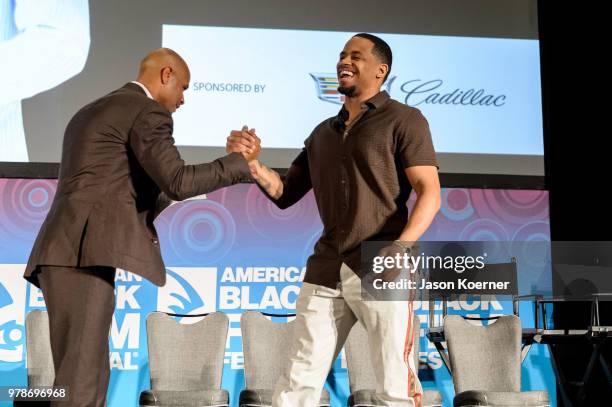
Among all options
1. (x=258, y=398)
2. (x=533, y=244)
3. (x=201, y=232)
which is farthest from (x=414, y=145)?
(x=533, y=244)

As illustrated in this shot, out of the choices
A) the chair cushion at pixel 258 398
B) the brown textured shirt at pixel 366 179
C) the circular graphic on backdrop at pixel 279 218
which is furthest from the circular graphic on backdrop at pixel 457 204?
the brown textured shirt at pixel 366 179

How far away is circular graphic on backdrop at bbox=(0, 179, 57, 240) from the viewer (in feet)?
15.4

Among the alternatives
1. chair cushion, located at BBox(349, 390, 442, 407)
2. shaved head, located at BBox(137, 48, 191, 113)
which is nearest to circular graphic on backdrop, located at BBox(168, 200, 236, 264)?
chair cushion, located at BBox(349, 390, 442, 407)

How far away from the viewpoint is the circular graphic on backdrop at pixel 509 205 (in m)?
4.96

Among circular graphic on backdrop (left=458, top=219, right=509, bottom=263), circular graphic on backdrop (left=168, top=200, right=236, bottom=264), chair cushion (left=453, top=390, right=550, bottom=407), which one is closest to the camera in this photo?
chair cushion (left=453, top=390, right=550, bottom=407)

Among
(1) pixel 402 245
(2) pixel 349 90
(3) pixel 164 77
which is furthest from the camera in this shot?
(3) pixel 164 77

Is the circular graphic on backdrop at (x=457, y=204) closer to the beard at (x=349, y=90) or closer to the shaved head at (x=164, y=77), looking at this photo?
the beard at (x=349, y=90)

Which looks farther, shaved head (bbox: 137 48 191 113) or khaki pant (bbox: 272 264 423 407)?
shaved head (bbox: 137 48 191 113)

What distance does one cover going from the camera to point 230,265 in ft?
15.8

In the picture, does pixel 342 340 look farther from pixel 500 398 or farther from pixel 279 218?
pixel 279 218

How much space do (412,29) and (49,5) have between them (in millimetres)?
2600

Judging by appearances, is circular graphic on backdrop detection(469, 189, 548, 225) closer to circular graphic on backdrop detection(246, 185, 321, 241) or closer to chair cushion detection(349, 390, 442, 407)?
circular graphic on backdrop detection(246, 185, 321, 241)

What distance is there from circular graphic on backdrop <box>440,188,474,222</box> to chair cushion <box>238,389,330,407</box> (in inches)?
68.6

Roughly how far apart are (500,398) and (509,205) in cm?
168
